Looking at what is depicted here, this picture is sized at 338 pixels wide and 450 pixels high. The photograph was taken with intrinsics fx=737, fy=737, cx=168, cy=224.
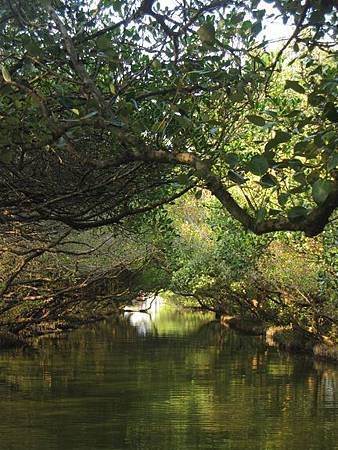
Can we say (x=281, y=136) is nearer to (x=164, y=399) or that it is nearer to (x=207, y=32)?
(x=207, y=32)

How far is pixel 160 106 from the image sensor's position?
6586mm

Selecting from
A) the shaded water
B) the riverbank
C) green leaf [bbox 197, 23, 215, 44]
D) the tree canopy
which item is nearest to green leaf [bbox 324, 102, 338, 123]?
the tree canopy

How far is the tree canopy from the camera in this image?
3.39 metres

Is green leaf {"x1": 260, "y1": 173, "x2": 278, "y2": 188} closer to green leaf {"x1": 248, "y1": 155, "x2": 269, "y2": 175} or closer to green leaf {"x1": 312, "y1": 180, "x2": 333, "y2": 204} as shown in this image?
green leaf {"x1": 248, "y1": 155, "x2": 269, "y2": 175}

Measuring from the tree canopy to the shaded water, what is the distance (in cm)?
570

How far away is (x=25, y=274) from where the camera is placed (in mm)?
19297

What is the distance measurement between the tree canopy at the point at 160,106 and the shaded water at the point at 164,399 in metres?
5.70

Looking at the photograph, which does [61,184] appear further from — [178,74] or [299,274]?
[299,274]

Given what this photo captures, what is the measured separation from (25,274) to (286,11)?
52.1ft

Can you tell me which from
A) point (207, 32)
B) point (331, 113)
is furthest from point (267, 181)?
point (207, 32)

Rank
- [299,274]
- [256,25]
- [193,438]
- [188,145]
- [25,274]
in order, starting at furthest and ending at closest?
[299,274] → [25,274] → [193,438] → [188,145] → [256,25]

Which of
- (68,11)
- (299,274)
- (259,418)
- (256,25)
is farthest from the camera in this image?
(299,274)

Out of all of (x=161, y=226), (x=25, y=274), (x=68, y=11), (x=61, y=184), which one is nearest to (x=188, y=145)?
(x=61, y=184)

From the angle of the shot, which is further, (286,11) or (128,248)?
(128,248)
